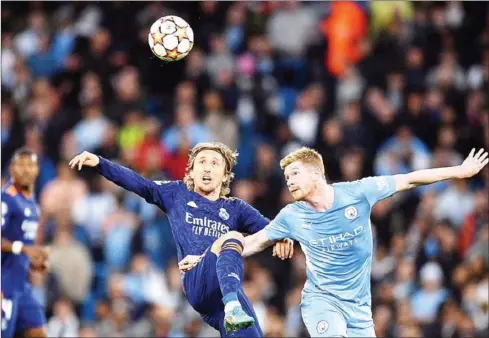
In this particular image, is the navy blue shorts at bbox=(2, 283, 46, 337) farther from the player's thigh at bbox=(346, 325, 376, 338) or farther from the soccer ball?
the player's thigh at bbox=(346, 325, 376, 338)

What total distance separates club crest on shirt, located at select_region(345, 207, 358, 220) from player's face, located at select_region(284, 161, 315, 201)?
36cm

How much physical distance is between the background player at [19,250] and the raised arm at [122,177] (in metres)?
2.39

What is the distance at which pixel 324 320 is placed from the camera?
1008 centimetres

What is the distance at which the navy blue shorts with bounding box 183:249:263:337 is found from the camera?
33.6 ft

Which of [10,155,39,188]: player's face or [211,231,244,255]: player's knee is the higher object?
[10,155,39,188]: player's face

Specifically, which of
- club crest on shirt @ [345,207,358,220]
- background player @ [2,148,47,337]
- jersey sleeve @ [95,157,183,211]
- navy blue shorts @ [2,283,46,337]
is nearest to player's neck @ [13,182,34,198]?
background player @ [2,148,47,337]

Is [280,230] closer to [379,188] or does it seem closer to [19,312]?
[379,188]

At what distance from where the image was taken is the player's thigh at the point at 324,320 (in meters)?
10.0

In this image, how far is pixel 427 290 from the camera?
16.1 meters

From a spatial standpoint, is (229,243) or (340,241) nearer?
(229,243)

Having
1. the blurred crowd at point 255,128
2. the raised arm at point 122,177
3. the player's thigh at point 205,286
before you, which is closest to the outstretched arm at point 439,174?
the player's thigh at point 205,286

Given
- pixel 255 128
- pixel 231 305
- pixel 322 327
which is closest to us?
pixel 231 305

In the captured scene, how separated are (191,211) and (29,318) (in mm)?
3203

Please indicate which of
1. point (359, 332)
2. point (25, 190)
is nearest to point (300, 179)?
point (359, 332)
